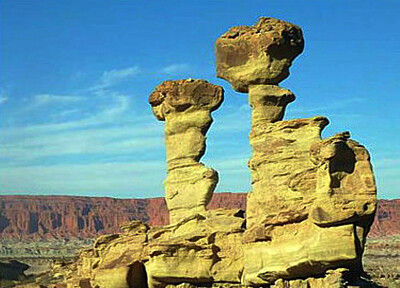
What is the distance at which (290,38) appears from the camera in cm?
2636

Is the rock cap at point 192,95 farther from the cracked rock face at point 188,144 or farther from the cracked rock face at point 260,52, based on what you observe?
the cracked rock face at point 260,52

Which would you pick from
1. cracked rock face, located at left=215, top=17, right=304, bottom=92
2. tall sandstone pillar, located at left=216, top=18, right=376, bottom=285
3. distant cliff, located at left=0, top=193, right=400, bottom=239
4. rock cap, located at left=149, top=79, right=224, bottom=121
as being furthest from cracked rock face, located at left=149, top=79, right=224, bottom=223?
distant cliff, located at left=0, top=193, right=400, bottom=239

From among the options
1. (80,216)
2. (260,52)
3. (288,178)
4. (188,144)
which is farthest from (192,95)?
(80,216)

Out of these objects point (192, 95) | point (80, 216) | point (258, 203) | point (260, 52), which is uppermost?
point (80, 216)

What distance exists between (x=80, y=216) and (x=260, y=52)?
556 ft

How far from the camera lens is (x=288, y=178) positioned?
23.8m

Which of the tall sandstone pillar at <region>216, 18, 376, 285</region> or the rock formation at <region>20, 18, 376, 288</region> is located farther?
the rock formation at <region>20, 18, 376, 288</region>

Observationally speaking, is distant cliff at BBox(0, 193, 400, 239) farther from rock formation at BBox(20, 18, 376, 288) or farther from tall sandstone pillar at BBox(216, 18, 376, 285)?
tall sandstone pillar at BBox(216, 18, 376, 285)

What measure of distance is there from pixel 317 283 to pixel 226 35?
10.6 m

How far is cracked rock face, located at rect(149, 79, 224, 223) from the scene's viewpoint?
90.9 ft

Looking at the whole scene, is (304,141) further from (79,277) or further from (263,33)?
(79,277)

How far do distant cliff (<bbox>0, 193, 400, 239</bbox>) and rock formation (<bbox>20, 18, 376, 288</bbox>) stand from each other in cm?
14839

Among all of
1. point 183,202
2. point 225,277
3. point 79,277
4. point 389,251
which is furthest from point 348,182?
point 389,251

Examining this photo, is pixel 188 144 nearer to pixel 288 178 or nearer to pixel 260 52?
pixel 260 52
